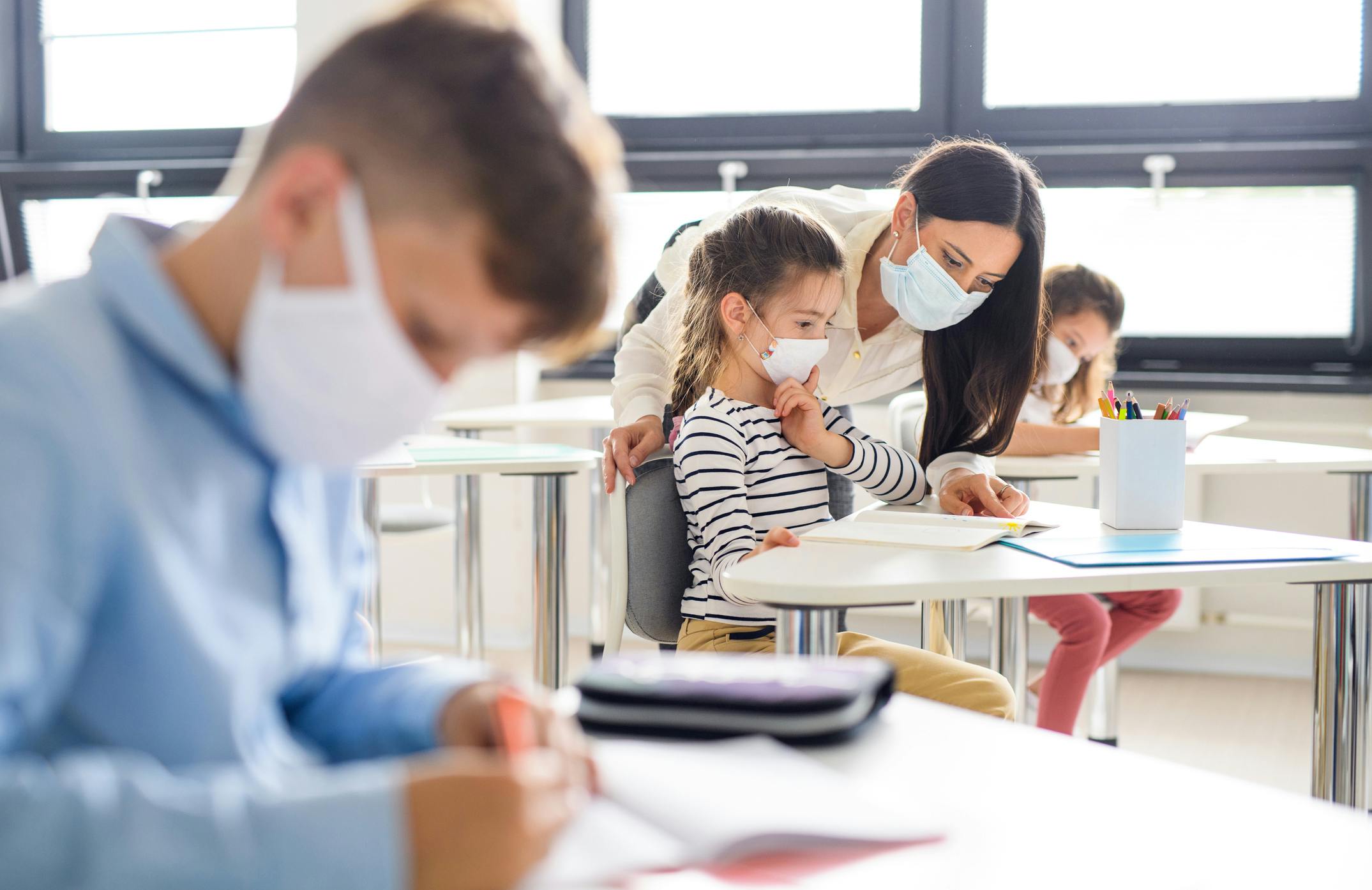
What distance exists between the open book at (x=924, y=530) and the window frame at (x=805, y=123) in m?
2.28

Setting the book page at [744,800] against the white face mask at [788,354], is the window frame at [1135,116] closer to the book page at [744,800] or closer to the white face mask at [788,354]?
the white face mask at [788,354]

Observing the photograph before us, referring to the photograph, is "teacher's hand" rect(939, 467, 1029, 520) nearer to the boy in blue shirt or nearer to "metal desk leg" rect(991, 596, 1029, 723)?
"metal desk leg" rect(991, 596, 1029, 723)

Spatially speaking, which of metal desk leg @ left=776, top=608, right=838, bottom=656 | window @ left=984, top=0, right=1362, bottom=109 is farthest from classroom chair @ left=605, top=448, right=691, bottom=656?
window @ left=984, top=0, right=1362, bottom=109

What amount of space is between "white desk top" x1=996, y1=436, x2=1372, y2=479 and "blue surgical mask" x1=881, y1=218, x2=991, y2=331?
1.58 ft

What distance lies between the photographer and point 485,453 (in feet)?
7.69

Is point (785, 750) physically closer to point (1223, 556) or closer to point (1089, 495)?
point (1223, 556)

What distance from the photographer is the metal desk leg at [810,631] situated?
4.02 feet

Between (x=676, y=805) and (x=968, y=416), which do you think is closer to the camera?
(x=676, y=805)

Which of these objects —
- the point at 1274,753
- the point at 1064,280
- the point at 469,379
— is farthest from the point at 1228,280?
the point at 469,379

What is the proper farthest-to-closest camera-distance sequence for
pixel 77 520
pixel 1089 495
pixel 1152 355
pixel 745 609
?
1. pixel 1152 355
2. pixel 1089 495
3. pixel 745 609
4. pixel 77 520

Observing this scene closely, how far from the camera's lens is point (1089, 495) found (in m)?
3.36

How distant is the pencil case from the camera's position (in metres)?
0.76

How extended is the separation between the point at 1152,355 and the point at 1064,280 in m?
0.97

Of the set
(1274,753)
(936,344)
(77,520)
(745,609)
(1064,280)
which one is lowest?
(1274,753)
